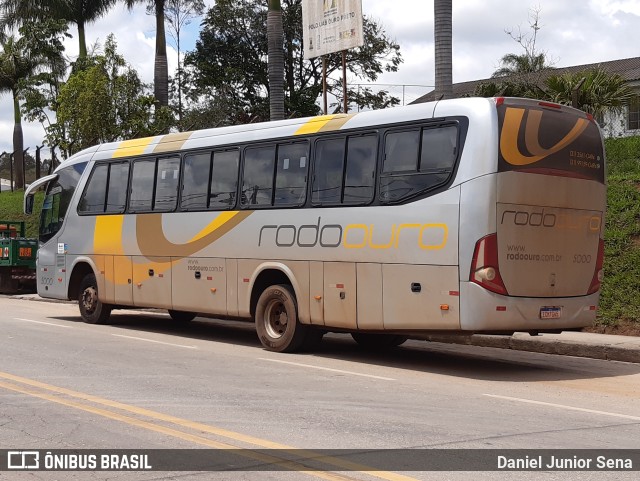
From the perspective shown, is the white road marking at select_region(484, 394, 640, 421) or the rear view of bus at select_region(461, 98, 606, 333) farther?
the rear view of bus at select_region(461, 98, 606, 333)

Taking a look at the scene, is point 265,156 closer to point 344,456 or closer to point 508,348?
point 508,348

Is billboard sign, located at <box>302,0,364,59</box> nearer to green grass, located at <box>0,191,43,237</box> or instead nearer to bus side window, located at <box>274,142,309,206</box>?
bus side window, located at <box>274,142,309,206</box>

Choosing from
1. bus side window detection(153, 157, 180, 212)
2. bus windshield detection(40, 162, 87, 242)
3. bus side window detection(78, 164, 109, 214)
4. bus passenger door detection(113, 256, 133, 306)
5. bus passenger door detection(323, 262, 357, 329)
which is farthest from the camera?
bus windshield detection(40, 162, 87, 242)

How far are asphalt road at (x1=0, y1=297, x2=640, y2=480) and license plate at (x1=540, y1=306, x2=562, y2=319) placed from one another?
31.0 inches

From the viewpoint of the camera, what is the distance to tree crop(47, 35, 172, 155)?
110ft

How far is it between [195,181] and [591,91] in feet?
35.7

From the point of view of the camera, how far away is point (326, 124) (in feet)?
45.7

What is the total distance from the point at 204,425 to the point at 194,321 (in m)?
12.1

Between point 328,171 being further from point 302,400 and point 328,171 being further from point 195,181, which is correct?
point 302,400

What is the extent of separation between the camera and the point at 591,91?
22578 mm

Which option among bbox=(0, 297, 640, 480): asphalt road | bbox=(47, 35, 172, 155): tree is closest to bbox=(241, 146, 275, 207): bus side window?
bbox=(0, 297, 640, 480): asphalt road

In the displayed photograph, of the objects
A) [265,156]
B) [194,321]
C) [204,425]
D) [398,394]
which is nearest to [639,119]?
[194,321]

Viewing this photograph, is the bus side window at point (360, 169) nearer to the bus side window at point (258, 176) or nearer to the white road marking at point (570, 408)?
the bus side window at point (258, 176)

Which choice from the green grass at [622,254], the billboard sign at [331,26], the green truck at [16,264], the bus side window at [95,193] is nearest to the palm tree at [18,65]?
the green truck at [16,264]
